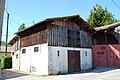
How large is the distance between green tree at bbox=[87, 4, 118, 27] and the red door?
2182 centimetres

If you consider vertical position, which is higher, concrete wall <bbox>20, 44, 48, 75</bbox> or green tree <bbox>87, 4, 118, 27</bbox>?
green tree <bbox>87, 4, 118, 27</bbox>

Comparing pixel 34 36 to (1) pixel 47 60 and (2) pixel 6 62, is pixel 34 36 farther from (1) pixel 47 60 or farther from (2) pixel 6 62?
(2) pixel 6 62

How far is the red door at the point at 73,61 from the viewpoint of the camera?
1944cm

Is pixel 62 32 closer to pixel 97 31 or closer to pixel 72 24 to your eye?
pixel 72 24

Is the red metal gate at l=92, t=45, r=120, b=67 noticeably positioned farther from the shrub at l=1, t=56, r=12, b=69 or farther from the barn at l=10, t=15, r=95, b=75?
the shrub at l=1, t=56, r=12, b=69

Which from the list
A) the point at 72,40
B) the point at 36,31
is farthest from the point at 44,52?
the point at 72,40

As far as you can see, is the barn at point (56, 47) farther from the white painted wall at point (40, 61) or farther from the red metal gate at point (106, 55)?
the red metal gate at point (106, 55)

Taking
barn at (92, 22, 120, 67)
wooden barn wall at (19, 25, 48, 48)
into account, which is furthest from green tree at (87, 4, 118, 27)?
wooden barn wall at (19, 25, 48, 48)

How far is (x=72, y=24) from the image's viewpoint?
20.6 metres

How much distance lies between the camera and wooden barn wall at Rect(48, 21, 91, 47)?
59.0 ft

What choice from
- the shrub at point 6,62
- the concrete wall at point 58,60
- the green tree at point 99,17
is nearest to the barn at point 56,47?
the concrete wall at point 58,60

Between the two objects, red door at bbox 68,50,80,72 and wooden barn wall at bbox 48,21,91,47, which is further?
red door at bbox 68,50,80,72

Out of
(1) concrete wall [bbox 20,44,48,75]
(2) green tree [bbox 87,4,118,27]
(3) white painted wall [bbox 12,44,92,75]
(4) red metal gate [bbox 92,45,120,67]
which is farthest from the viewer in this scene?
(2) green tree [bbox 87,4,118,27]

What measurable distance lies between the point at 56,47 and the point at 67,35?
2328 mm
